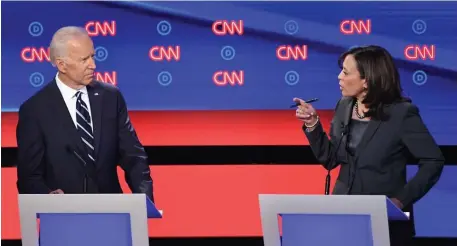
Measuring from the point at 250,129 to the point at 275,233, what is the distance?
7.79 feet

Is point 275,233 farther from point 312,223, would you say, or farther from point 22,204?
point 22,204

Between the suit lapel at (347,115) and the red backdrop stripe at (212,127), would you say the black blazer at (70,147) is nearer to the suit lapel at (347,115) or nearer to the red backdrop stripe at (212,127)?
the suit lapel at (347,115)

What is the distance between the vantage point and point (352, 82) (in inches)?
168

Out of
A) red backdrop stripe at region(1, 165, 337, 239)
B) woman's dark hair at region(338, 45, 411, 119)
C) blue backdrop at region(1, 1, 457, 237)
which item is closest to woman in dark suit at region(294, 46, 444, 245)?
woman's dark hair at region(338, 45, 411, 119)

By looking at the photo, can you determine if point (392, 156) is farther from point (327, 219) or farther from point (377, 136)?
point (327, 219)

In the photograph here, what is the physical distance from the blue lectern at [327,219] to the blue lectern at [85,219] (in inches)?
17.5

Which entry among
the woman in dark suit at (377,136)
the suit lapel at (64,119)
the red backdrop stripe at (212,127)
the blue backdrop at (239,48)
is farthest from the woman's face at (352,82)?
the red backdrop stripe at (212,127)

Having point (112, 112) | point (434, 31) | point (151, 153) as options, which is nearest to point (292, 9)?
point (434, 31)

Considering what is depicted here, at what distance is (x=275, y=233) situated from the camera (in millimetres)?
3373

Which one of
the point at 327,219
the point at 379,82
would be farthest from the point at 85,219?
the point at 379,82

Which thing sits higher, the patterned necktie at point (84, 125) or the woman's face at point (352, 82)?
the woman's face at point (352, 82)

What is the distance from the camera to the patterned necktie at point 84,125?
14.1 ft

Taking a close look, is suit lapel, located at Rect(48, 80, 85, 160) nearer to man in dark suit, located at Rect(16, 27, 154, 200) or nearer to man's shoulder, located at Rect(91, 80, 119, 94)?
man in dark suit, located at Rect(16, 27, 154, 200)

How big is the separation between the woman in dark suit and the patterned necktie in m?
0.92
